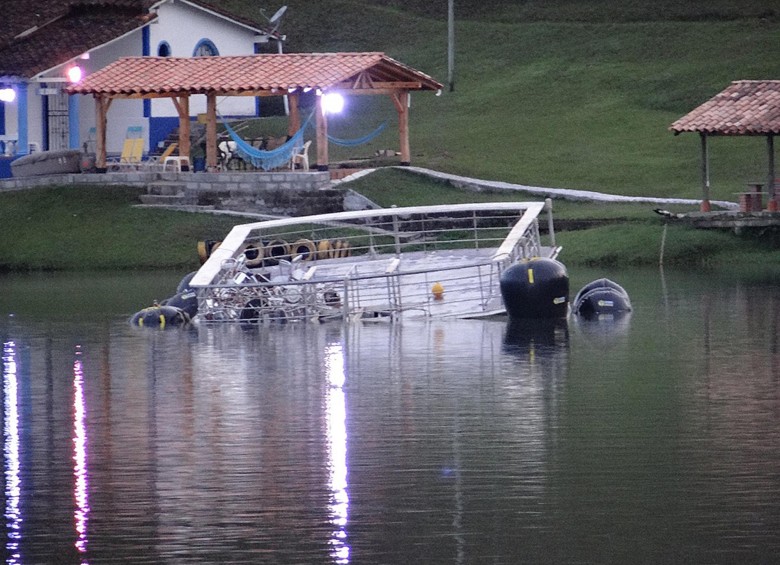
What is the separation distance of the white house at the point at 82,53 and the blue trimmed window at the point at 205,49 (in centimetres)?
3

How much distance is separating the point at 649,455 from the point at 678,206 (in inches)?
1085

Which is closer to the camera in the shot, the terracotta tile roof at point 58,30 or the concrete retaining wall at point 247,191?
the concrete retaining wall at point 247,191

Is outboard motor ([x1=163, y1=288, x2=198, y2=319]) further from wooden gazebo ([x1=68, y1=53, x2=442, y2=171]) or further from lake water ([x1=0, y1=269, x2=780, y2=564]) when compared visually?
wooden gazebo ([x1=68, y1=53, x2=442, y2=171])

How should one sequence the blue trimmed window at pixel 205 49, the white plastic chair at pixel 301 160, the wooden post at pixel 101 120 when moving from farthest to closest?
the blue trimmed window at pixel 205 49
the wooden post at pixel 101 120
the white plastic chair at pixel 301 160

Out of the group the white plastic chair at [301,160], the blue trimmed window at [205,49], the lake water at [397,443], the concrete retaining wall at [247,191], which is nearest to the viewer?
the lake water at [397,443]

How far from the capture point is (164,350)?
27812 mm

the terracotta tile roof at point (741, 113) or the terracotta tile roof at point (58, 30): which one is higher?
the terracotta tile roof at point (58, 30)

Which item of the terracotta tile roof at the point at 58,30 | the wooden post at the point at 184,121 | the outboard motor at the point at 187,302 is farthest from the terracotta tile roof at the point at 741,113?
the terracotta tile roof at the point at 58,30

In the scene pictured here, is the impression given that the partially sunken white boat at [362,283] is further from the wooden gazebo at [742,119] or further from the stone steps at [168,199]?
the stone steps at [168,199]

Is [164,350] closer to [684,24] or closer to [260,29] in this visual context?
[260,29]

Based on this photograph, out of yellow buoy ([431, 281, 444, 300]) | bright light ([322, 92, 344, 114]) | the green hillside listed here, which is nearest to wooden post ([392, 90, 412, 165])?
the green hillside

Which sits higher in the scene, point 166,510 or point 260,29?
point 260,29

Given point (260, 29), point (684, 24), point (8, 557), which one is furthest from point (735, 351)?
point (684, 24)

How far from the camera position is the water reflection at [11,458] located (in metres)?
14.8
